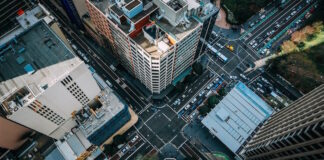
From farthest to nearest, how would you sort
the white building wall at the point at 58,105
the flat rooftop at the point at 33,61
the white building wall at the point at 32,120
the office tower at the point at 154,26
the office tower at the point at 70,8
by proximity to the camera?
the office tower at the point at 70,8, the office tower at the point at 154,26, the white building wall at the point at 58,105, the white building wall at the point at 32,120, the flat rooftop at the point at 33,61

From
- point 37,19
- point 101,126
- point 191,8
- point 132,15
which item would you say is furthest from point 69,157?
point 191,8

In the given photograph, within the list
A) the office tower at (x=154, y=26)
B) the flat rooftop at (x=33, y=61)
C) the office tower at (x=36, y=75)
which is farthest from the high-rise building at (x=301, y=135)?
the flat rooftop at (x=33, y=61)

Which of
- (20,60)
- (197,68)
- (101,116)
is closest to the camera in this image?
(20,60)

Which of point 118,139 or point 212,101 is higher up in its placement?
point 118,139

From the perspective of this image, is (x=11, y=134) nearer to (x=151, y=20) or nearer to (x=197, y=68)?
(x=151, y=20)

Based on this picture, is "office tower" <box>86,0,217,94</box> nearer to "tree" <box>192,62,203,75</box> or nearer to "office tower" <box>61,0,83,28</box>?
"office tower" <box>61,0,83,28</box>

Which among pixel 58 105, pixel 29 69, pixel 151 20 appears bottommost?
pixel 58 105

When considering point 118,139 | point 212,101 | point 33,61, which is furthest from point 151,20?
point 118,139

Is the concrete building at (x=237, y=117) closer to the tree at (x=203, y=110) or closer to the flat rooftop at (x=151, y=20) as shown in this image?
the tree at (x=203, y=110)
